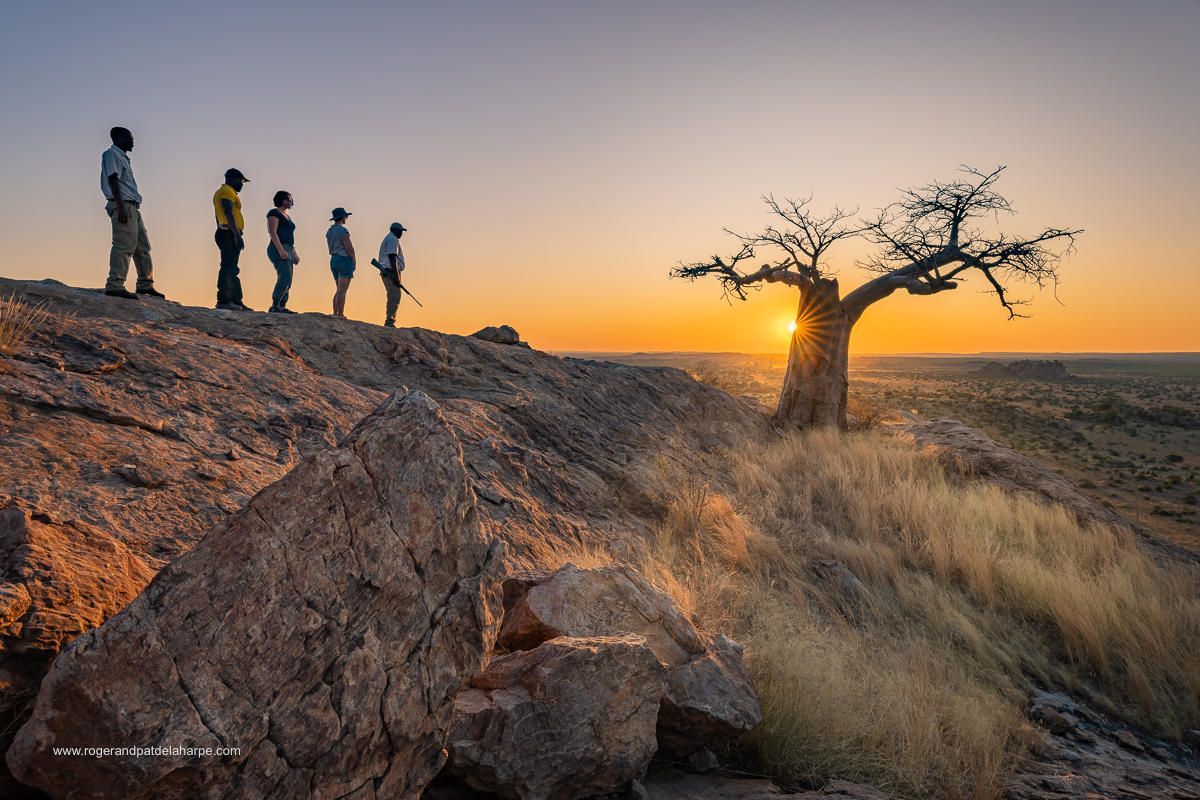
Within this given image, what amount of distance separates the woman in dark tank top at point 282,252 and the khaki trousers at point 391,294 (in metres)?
1.90

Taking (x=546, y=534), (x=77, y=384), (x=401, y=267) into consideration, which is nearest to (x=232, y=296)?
(x=401, y=267)

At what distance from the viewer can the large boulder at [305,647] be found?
5.92 ft

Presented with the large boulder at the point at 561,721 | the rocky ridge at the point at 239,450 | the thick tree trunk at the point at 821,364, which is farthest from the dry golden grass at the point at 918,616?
the thick tree trunk at the point at 821,364

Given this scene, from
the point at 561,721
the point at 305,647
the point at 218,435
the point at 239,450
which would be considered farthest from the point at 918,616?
the point at 218,435

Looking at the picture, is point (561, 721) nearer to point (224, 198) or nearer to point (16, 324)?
point (16, 324)

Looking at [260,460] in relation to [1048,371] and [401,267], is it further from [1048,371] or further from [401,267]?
[1048,371]

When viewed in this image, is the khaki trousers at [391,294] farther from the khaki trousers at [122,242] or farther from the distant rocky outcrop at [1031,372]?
the distant rocky outcrop at [1031,372]

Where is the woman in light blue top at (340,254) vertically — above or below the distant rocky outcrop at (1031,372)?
above

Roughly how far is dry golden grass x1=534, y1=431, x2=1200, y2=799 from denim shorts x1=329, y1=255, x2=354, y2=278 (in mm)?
6651

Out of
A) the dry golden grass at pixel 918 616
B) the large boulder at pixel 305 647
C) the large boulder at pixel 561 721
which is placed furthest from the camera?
the dry golden grass at pixel 918 616

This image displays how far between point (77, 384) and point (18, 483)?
4.59 feet

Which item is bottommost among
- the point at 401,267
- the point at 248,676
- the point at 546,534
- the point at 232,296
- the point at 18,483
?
the point at 546,534

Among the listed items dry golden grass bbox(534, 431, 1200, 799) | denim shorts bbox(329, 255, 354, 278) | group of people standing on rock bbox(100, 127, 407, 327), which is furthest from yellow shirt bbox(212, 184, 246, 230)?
dry golden grass bbox(534, 431, 1200, 799)

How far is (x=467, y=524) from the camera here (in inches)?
103
